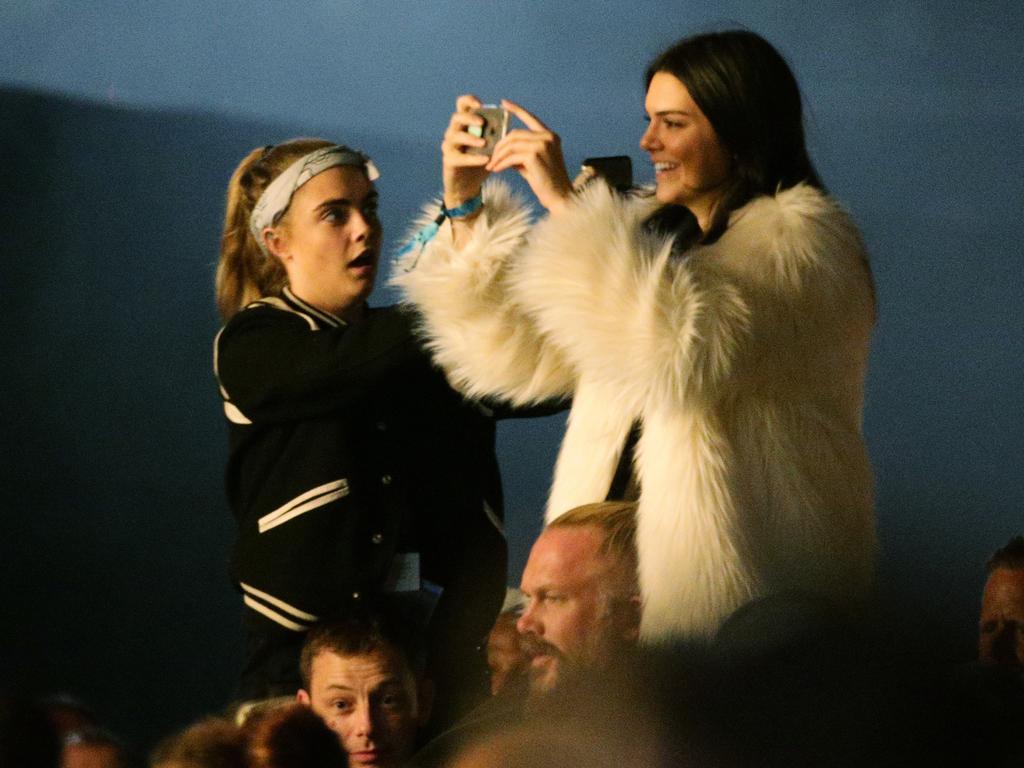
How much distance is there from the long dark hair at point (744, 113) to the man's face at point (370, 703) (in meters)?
0.58

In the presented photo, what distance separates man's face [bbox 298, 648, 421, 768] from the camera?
168 cm

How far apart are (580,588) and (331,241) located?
21.9 inches

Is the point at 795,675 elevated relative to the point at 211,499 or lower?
elevated

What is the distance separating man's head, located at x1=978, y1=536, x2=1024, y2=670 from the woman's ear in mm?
880

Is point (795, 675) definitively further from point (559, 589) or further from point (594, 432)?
point (594, 432)

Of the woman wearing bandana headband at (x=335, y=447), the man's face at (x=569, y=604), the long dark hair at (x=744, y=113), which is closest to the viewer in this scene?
the man's face at (x=569, y=604)

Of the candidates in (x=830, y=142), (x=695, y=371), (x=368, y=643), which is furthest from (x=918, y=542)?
(x=830, y=142)

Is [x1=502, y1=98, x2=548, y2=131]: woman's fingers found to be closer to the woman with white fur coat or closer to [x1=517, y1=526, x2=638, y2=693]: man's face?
the woman with white fur coat

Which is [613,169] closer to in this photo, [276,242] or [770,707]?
[276,242]

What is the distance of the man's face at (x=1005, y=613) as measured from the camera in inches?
68.2

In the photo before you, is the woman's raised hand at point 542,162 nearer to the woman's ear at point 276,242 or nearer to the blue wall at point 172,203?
the woman's ear at point 276,242

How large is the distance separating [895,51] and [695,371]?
138 centimetres

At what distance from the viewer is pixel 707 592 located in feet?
4.62

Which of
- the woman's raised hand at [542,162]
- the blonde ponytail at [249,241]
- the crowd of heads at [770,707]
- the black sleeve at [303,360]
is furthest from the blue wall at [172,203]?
the crowd of heads at [770,707]
